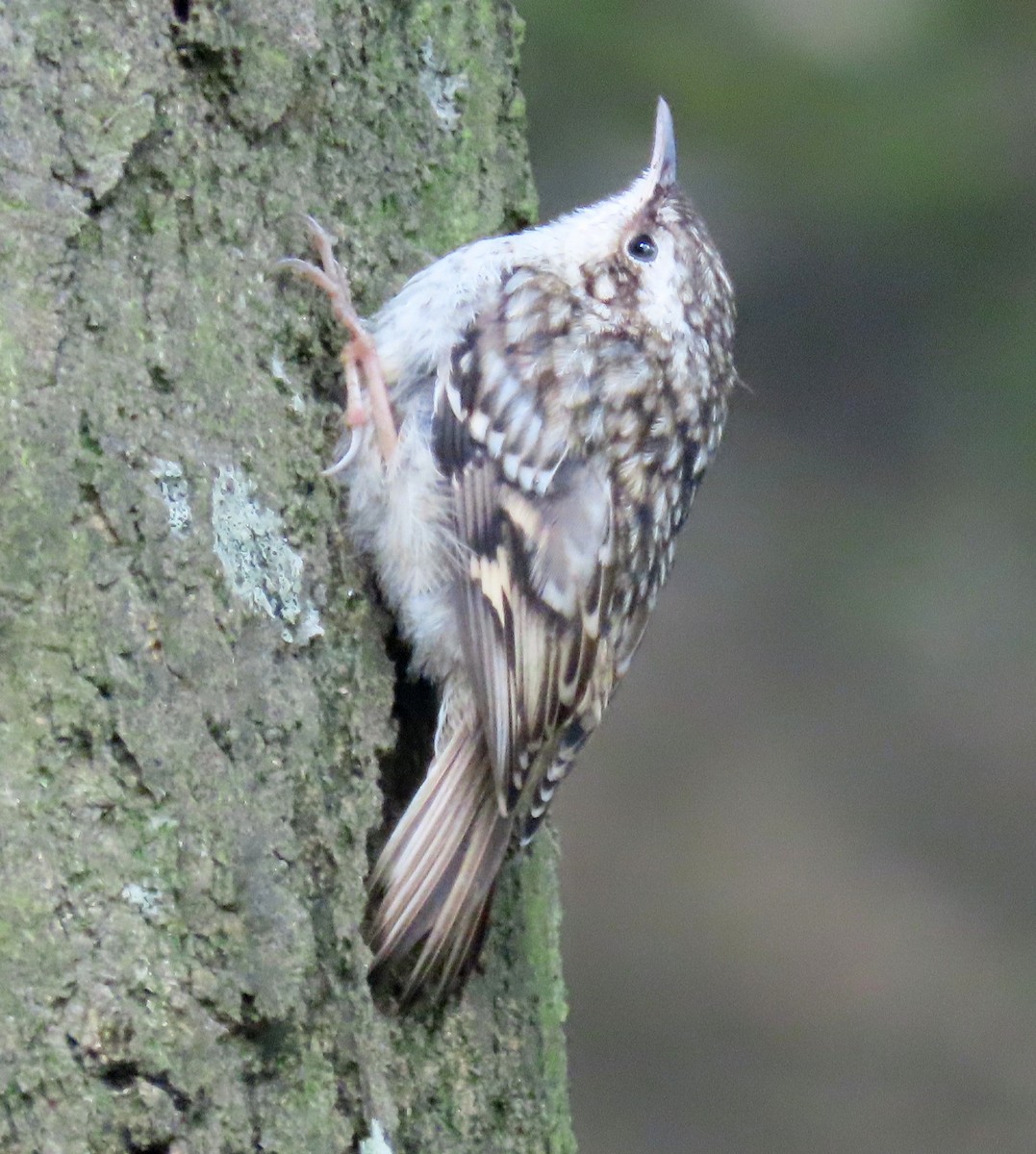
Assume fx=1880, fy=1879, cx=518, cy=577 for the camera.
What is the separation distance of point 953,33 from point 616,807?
1.84m

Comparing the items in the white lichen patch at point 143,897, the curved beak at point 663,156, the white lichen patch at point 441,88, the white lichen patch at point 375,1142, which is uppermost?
the curved beak at point 663,156

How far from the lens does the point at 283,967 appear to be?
1.63 m

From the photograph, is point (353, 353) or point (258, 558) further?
point (353, 353)

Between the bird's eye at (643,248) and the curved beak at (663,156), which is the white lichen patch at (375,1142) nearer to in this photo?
the bird's eye at (643,248)

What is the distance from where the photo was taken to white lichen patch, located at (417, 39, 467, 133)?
2.24 meters

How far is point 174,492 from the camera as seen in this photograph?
173 cm

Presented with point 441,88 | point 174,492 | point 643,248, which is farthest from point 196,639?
point 643,248

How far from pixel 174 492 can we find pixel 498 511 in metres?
0.51

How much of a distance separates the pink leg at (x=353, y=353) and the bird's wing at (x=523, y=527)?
104 mm

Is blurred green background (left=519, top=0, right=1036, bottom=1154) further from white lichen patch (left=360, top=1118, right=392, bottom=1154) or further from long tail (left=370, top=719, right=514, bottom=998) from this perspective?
white lichen patch (left=360, top=1118, right=392, bottom=1154)

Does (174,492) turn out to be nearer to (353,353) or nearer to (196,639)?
(196,639)

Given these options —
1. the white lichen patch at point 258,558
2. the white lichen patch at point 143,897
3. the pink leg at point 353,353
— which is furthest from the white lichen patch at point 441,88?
the white lichen patch at point 143,897

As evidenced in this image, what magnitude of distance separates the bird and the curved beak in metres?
0.19

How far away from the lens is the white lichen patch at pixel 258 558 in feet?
5.82
